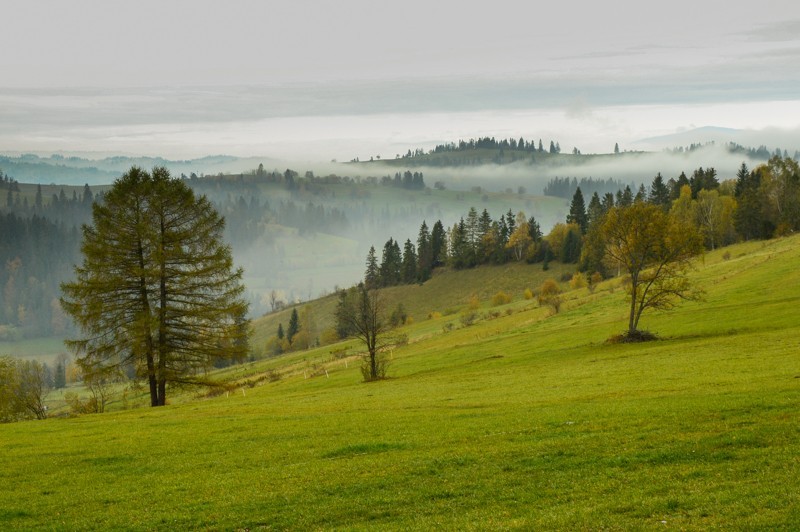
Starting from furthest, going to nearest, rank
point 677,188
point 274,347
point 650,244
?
1. point 274,347
2. point 677,188
3. point 650,244

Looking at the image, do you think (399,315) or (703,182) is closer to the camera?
(399,315)

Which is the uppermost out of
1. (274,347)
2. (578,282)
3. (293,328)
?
(578,282)

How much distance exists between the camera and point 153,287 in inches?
1887

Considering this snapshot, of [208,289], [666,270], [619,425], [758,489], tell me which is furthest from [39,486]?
[666,270]

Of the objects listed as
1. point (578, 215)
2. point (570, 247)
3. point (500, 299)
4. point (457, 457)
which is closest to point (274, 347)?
point (500, 299)

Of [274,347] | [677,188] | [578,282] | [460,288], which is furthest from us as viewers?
[460,288]

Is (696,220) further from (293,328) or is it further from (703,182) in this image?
(293,328)

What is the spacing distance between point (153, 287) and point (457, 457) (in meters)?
33.3

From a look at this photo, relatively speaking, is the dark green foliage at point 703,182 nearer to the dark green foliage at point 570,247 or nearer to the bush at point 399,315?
the dark green foliage at point 570,247

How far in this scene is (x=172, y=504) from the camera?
59.1 feet

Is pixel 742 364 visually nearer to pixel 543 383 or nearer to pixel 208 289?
pixel 543 383

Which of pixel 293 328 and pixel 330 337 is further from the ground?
pixel 330 337

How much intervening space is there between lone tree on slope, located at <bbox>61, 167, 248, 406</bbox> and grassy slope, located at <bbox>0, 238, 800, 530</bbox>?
6.67 m

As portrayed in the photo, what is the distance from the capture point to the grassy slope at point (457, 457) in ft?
51.5
